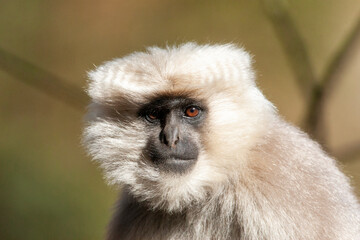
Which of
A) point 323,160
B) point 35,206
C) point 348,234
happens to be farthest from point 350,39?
point 35,206

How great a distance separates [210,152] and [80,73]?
5.48 metres

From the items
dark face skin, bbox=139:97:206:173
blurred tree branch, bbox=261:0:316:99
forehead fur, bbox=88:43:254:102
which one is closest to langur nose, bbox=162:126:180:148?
dark face skin, bbox=139:97:206:173

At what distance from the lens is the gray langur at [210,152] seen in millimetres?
4613

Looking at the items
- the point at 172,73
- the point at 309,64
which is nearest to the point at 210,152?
the point at 172,73

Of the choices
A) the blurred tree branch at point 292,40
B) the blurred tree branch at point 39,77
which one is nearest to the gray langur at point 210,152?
the blurred tree branch at point 292,40

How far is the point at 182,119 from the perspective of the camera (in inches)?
189

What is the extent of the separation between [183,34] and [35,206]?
3.37 meters

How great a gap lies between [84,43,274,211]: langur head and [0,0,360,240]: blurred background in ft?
14.4

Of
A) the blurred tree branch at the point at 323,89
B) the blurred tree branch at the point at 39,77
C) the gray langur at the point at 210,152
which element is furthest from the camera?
the blurred tree branch at the point at 39,77

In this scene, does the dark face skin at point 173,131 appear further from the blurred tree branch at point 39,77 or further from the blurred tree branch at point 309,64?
the blurred tree branch at point 39,77

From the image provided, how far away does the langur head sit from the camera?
4.71m

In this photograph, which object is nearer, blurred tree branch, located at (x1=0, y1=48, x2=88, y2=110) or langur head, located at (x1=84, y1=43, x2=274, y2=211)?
langur head, located at (x1=84, y1=43, x2=274, y2=211)

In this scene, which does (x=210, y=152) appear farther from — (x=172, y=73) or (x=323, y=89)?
(x=323, y=89)

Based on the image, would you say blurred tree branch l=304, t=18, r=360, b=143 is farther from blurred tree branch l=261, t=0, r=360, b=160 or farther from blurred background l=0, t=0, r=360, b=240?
blurred background l=0, t=0, r=360, b=240
